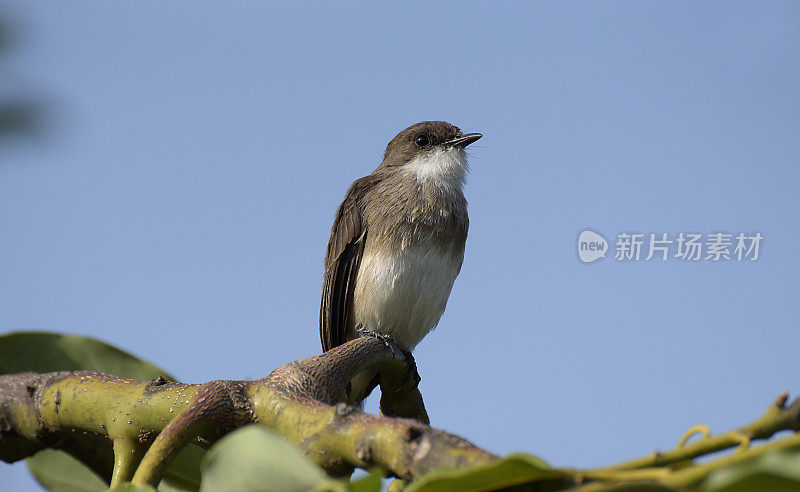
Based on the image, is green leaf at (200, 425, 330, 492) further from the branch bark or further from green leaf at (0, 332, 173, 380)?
green leaf at (0, 332, 173, 380)

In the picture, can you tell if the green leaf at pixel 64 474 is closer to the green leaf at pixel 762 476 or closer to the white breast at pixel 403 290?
the green leaf at pixel 762 476

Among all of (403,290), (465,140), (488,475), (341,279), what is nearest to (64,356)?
(488,475)

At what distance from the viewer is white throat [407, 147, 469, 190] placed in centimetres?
485

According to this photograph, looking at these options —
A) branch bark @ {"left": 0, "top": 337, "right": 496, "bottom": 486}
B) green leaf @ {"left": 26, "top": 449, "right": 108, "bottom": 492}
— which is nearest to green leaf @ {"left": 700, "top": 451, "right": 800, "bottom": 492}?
branch bark @ {"left": 0, "top": 337, "right": 496, "bottom": 486}

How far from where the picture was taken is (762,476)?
2.01ft

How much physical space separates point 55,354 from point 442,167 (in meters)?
3.42

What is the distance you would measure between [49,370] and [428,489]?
4.68 ft

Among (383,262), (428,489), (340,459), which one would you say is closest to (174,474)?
(340,459)

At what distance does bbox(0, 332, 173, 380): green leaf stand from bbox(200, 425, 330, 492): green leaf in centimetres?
113

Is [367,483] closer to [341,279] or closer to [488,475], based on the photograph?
[488,475]

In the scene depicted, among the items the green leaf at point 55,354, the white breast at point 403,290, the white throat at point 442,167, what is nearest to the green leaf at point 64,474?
the green leaf at point 55,354

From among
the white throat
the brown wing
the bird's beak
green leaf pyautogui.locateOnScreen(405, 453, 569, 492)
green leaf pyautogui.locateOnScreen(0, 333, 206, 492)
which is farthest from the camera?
the bird's beak

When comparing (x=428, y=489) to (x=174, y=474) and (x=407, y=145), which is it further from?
(x=407, y=145)

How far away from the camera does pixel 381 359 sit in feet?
6.38
